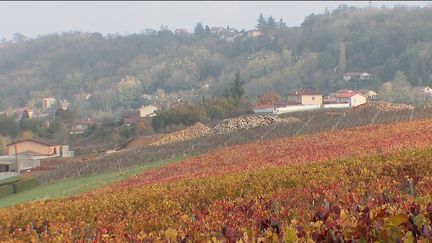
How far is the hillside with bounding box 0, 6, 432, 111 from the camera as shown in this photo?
11919cm

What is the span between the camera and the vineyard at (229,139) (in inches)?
1479

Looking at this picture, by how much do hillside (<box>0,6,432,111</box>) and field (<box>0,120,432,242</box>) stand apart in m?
97.1

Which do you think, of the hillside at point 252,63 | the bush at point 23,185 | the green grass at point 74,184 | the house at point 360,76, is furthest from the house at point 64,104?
the green grass at point 74,184

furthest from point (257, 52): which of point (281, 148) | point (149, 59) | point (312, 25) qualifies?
point (281, 148)

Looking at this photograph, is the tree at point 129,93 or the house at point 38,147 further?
the tree at point 129,93

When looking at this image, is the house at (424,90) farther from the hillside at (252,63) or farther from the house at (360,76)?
the house at (360,76)

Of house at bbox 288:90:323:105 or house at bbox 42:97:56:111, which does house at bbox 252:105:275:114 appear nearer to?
house at bbox 288:90:323:105

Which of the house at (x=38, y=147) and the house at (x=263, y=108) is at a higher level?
the house at (x=263, y=108)

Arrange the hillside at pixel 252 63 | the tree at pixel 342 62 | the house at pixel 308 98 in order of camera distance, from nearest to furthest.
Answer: the house at pixel 308 98 < the hillside at pixel 252 63 < the tree at pixel 342 62

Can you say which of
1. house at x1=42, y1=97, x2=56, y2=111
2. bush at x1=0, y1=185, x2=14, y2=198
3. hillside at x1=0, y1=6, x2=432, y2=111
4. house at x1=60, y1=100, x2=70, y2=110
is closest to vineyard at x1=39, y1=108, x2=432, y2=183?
bush at x1=0, y1=185, x2=14, y2=198

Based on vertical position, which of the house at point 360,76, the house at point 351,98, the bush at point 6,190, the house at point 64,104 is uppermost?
the house at point 360,76

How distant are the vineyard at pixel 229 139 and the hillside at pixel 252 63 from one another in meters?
64.9

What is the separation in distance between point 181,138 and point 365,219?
44.8 metres

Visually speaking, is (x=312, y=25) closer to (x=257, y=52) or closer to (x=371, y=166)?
(x=257, y=52)
